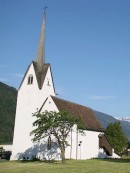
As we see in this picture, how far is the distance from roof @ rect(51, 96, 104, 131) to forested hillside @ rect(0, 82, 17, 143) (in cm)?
9228

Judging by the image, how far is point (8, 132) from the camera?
15962 cm

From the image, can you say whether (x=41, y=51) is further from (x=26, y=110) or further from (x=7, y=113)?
Result: (x=7, y=113)

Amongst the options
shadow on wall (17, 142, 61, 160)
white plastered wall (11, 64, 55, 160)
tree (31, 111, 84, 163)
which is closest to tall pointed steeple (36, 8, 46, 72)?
white plastered wall (11, 64, 55, 160)

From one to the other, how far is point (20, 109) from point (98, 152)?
1639 centimetres

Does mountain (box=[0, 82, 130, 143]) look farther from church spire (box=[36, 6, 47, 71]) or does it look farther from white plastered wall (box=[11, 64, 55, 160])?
church spire (box=[36, 6, 47, 71])

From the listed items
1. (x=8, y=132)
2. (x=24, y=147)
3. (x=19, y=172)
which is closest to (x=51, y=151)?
(x=24, y=147)

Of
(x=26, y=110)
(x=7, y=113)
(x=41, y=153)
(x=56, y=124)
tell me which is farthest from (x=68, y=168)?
(x=7, y=113)

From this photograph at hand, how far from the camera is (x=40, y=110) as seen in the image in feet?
166

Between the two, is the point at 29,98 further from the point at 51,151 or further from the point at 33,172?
the point at 33,172

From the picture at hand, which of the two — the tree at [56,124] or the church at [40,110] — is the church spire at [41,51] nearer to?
the church at [40,110]

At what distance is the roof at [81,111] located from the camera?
52.0 meters

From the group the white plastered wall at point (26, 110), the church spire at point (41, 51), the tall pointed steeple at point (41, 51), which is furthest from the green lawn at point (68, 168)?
the church spire at point (41, 51)

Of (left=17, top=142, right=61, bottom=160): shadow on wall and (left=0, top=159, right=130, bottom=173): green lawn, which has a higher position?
(left=17, top=142, right=61, bottom=160): shadow on wall

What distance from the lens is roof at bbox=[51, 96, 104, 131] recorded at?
5204cm
